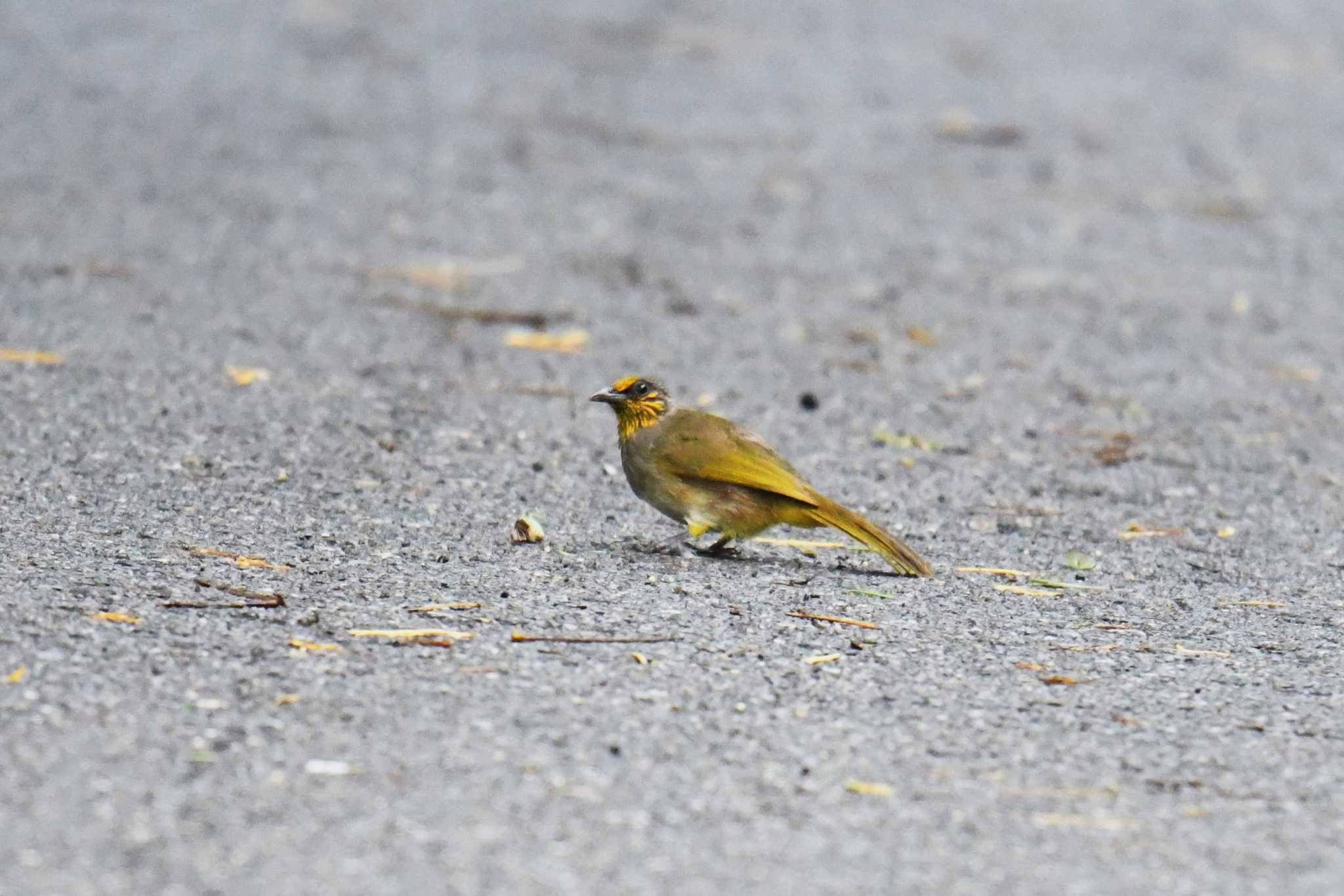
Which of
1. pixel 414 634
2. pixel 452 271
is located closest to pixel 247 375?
pixel 452 271

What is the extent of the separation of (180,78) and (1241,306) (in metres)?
8.85

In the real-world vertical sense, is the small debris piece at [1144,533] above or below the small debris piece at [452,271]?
below

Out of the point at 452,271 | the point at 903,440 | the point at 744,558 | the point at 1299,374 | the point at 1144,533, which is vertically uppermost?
the point at 1299,374

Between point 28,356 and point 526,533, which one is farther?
point 28,356

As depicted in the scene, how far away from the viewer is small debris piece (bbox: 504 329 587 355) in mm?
9445

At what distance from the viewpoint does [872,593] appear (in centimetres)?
591

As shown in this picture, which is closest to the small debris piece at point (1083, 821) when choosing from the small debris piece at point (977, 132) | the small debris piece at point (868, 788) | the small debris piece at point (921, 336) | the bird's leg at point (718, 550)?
the small debris piece at point (868, 788)

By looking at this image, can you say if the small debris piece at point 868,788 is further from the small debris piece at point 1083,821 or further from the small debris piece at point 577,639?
the small debris piece at point 577,639

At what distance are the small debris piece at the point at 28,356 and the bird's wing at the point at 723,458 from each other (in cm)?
323

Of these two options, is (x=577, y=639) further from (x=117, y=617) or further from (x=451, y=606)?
(x=117, y=617)

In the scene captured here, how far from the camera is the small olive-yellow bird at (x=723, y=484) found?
20.3 ft

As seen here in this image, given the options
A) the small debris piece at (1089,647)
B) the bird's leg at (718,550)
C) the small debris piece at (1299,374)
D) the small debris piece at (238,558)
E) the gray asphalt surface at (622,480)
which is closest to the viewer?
the gray asphalt surface at (622,480)

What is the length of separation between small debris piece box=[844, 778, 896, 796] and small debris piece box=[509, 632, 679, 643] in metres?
1.04

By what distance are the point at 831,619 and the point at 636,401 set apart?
142 cm
